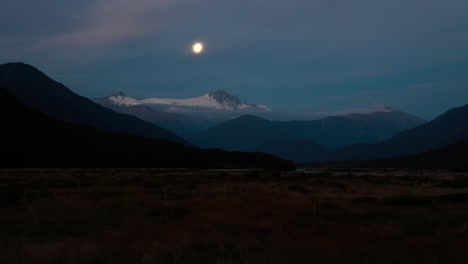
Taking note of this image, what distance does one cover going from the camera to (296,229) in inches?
592

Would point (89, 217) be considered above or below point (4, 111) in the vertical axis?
below

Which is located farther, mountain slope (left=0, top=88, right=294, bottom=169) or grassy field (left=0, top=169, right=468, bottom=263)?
mountain slope (left=0, top=88, right=294, bottom=169)

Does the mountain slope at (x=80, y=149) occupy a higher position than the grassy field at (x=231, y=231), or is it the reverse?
the mountain slope at (x=80, y=149)

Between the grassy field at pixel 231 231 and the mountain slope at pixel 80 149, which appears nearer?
the grassy field at pixel 231 231

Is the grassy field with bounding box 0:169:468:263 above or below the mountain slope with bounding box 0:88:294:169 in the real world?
below

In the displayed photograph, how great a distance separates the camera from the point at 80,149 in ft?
380

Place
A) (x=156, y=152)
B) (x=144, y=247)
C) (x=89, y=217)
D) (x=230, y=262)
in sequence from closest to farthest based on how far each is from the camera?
(x=230, y=262)
(x=144, y=247)
(x=89, y=217)
(x=156, y=152)

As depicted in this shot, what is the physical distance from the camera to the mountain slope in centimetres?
10551

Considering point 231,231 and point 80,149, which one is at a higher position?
point 80,149

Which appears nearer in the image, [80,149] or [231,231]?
[231,231]

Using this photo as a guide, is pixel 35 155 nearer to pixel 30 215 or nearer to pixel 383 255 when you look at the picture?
pixel 30 215

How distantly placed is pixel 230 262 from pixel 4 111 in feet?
388

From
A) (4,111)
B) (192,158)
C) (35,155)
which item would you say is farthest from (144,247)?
(192,158)

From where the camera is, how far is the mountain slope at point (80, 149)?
105512 millimetres
